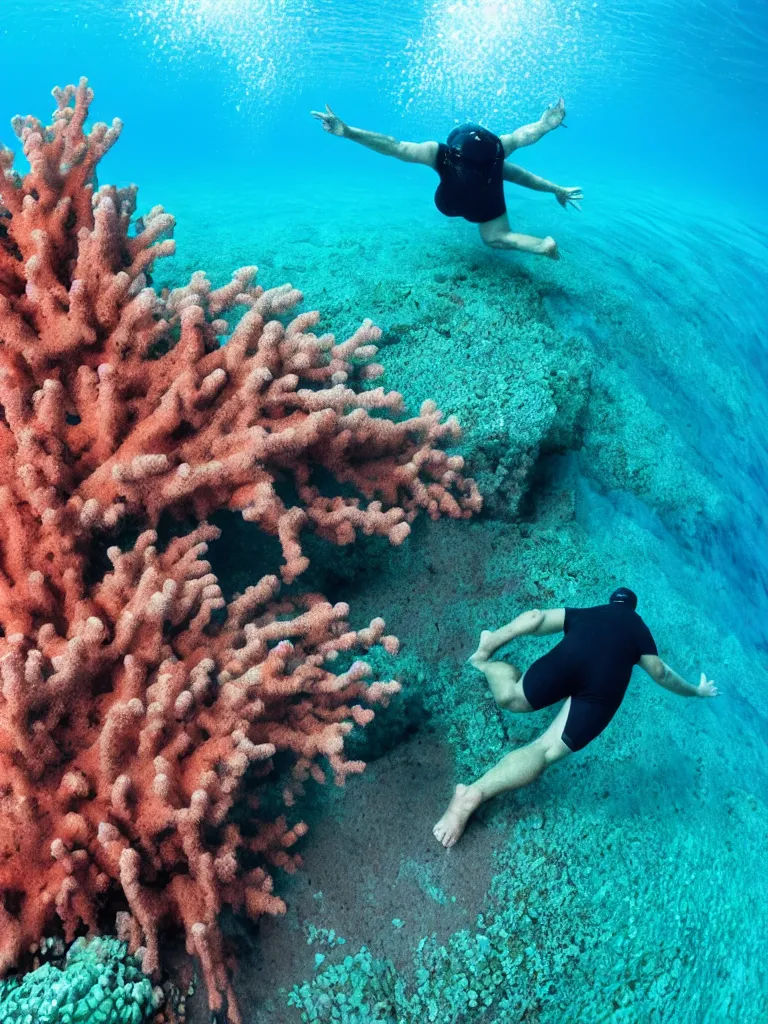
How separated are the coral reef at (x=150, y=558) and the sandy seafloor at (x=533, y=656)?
35 cm

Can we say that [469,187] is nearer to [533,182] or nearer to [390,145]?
[390,145]

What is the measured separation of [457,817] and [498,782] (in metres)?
0.23

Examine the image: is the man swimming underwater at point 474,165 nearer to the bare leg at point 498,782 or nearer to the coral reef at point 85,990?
the bare leg at point 498,782

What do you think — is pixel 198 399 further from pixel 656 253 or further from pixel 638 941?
pixel 656 253

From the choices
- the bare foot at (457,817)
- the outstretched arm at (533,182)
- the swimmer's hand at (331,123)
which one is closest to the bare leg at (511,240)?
the outstretched arm at (533,182)

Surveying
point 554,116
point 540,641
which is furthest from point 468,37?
point 540,641

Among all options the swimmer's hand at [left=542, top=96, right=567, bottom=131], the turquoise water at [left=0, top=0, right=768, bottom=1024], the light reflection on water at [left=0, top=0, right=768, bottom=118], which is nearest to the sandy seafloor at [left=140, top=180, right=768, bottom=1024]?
the turquoise water at [left=0, top=0, right=768, bottom=1024]

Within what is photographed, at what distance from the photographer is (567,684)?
2795 millimetres

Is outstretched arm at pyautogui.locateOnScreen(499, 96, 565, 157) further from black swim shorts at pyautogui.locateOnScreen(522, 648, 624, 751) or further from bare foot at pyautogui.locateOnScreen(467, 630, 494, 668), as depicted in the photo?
black swim shorts at pyautogui.locateOnScreen(522, 648, 624, 751)

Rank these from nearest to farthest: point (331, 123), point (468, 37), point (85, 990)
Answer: point (85, 990)
point (331, 123)
point (468, 37)

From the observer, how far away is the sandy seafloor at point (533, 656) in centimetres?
252

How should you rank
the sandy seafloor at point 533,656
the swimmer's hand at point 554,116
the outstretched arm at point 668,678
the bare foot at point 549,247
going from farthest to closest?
the swimmer's hand at point 554,116, the bare foot at point 549,247, the outstretched arm at point 668,678, the sandy seafloor at point 533,656

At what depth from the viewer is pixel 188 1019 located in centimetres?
213

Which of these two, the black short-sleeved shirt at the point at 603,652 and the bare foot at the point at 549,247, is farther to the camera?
the bare foot at the point at 549,247
